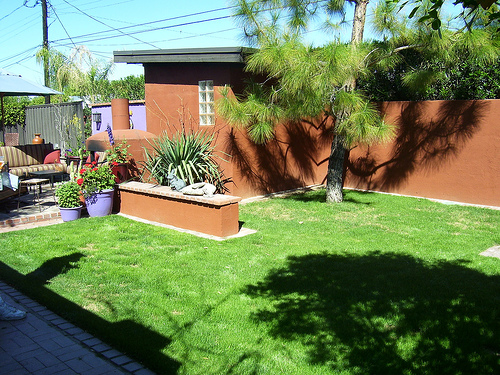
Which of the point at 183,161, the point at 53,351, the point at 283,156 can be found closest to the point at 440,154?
the point at 283,156

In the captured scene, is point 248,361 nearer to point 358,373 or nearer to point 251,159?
point 358,373

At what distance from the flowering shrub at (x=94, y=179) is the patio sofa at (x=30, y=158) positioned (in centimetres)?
316

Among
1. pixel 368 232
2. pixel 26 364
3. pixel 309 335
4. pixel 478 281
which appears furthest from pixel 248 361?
pixel 368 232

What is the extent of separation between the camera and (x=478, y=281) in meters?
4.78

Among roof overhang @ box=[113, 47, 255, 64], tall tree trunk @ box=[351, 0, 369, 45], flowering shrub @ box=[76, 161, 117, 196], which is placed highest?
tall tree trunk @ box=[351, 0, 369, 45]

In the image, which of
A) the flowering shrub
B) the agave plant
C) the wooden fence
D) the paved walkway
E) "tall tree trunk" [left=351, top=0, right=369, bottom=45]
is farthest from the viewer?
the wooden fence

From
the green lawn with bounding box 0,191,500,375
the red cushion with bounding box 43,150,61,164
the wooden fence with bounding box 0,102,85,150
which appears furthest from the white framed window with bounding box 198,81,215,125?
the wooden fence with bounding box 0,102,85,150

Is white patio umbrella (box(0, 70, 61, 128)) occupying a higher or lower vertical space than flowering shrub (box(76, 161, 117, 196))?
higher

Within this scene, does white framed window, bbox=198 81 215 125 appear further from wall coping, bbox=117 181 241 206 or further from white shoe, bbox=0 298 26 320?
white shoe, bbox=0 298 26 320

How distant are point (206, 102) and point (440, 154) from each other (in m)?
5.10

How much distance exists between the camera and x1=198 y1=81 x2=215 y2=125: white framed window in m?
9.65

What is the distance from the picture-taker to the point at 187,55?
30.8 ft

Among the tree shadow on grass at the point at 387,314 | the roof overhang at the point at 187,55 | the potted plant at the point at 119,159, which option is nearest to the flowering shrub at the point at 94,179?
the potted plant at the point at 119,159

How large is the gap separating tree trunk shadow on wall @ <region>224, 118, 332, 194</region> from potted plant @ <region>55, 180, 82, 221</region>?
3101 millimetres
